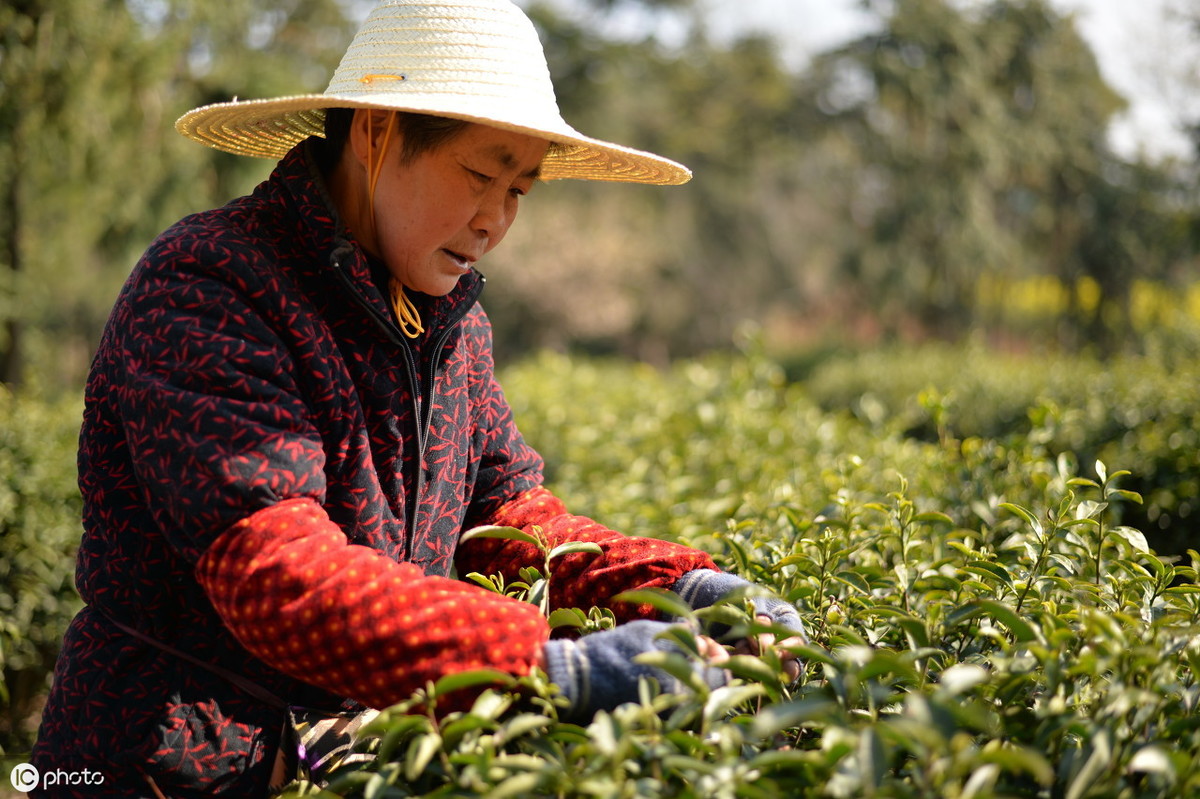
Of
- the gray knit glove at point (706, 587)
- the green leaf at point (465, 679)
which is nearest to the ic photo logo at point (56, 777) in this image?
the green leaf at point (465, 679)

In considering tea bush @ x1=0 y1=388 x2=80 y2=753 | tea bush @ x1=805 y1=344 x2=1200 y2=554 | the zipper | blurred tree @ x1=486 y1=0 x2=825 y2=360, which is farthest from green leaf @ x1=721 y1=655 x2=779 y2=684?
blurred tree @ x1=486 y1=0 x2=825 y2=360

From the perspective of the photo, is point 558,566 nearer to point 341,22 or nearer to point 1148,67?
point 341,22

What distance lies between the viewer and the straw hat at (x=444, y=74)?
1452 millimetres

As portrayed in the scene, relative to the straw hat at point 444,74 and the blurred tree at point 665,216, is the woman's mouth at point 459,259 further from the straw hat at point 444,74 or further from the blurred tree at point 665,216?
the blurred tree at point 665,216

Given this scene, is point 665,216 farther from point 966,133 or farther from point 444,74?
point 444,74

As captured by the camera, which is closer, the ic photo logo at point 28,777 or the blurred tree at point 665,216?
the ic photo logo at point 28,777

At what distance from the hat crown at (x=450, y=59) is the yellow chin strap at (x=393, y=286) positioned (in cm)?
6

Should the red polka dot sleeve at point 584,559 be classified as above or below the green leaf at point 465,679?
below

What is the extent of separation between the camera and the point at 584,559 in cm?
163

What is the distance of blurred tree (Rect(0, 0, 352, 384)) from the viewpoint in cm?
683

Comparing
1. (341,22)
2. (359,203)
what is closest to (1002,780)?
(359,203)

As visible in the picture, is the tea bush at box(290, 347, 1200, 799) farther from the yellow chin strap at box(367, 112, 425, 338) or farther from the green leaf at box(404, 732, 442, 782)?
the yellow chin strap at box(367, 112, 425, 338)

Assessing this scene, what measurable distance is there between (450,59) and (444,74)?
0.11 ft

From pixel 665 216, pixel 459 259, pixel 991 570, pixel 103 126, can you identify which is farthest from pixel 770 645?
pixel 665 216
